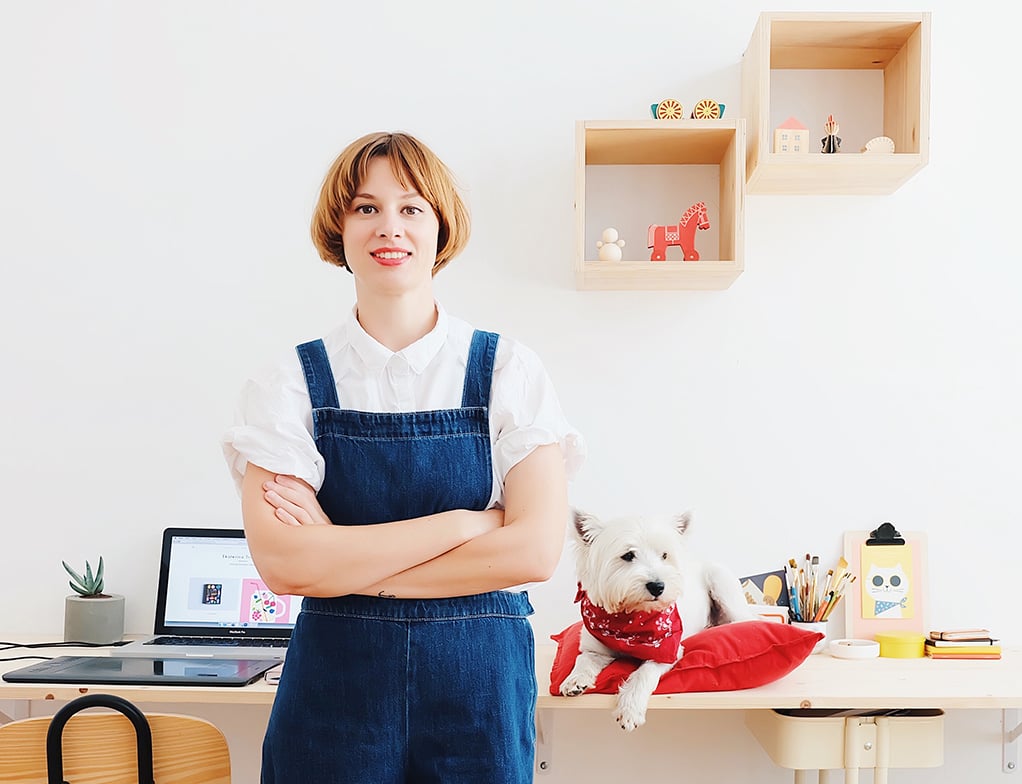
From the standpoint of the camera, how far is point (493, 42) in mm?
2645

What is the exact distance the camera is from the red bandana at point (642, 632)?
203cm

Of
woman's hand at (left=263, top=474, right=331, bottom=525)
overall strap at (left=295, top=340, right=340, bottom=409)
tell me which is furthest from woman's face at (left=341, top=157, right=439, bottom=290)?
woman's hand at (left=263, top=474, right=331, bottom=525)

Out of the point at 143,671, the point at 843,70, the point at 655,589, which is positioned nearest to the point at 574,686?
the point at 655,589

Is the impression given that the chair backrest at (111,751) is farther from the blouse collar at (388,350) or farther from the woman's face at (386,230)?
the woman's face at (386,230)

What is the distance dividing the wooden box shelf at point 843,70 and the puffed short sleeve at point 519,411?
44.0 inches

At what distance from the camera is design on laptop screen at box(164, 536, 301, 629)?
8.16ft

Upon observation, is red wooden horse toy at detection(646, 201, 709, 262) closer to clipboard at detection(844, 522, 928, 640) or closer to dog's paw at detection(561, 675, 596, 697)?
clipboard at detection(844, 522, 928, 640)

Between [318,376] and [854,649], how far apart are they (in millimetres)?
1501

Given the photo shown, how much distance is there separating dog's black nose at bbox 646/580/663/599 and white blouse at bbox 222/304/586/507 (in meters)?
0.54

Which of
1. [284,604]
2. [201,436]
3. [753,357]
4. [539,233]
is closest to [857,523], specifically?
[753,357]

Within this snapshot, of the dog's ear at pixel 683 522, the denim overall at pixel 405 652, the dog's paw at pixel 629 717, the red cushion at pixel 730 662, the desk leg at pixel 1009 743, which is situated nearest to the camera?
the denim overall at pixel 405 652

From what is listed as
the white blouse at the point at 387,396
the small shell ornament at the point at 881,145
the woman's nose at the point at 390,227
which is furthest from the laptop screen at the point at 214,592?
the small shell ornament at the point at 881,145

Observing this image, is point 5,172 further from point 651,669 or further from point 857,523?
point 857,523

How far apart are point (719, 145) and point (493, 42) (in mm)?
622
